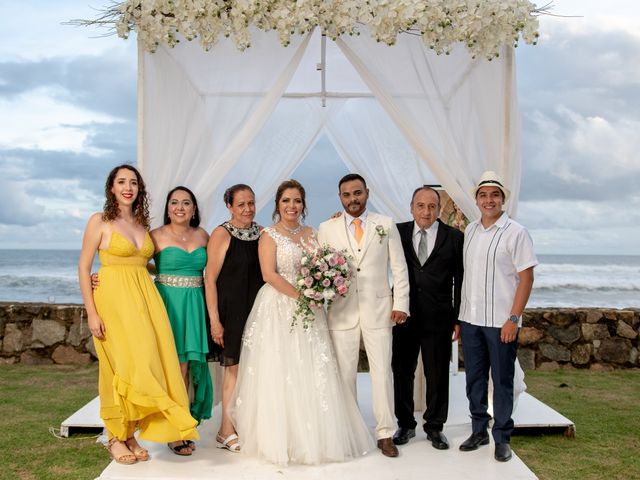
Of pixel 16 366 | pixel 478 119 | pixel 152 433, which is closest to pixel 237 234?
pixel 152 433

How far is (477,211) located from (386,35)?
4.57 feet

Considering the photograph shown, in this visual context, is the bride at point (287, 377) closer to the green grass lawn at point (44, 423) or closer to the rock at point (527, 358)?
the green grass lawn at point (44, 423)

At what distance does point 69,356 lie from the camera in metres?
8.31

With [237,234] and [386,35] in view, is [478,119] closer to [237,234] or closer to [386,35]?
[386,35]

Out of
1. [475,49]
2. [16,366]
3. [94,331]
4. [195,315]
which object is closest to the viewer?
[94,331]

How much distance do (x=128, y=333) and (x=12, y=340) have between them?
15.8 feet

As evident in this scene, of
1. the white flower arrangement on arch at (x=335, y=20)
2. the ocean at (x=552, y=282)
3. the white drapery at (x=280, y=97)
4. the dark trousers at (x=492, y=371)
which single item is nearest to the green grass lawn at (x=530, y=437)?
the dark trousers at (x=492, y=371)

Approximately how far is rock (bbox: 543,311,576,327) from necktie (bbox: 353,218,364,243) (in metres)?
4.30

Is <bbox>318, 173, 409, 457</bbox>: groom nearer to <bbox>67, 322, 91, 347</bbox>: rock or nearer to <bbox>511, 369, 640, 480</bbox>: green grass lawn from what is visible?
<bbox>511, 369, 640, 480</bbox>: green grass lawn

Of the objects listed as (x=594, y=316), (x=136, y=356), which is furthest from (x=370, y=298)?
(x=594, y=316)

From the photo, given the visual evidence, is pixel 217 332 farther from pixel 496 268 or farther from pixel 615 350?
pixel 615 350

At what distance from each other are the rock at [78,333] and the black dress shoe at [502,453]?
17.6 ft

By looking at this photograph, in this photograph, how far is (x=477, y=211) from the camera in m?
5.09

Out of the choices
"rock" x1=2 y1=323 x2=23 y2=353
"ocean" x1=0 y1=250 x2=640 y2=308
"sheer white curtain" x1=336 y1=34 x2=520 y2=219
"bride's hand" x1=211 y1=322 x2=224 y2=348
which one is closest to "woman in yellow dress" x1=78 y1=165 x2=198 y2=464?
"bride's hand" x1=211 y1=322 x2=224 y2=348
